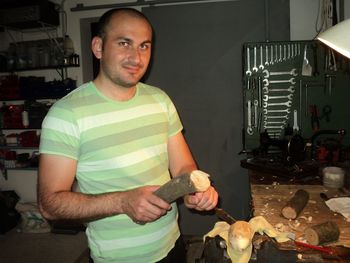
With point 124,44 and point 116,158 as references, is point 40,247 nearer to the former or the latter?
point 116,158

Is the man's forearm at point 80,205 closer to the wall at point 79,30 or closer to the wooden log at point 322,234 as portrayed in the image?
the wooden log at point 322,234

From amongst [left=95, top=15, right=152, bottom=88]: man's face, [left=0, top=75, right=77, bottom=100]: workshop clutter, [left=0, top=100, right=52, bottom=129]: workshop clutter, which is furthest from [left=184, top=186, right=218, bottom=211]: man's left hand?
[left=0, top=100, right=52, bottom=129]: workshop clutter

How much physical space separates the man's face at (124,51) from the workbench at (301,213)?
97 centimetres

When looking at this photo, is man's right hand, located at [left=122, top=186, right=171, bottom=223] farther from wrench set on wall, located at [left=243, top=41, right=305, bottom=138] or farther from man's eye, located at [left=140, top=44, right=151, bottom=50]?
wrench set on wall, located at [left=243, top=41, right=305, bottom=138]

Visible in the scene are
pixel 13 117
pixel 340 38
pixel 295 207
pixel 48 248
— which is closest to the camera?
pixel 340 38

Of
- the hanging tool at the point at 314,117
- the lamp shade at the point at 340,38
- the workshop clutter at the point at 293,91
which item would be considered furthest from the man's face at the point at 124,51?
the hanging tool at the point at 314,117

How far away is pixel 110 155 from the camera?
1.31 meters

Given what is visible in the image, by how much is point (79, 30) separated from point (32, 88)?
0.87 m

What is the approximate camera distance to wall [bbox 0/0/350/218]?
2918 millimetres

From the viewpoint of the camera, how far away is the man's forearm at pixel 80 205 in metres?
1.17

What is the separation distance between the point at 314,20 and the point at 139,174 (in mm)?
2487

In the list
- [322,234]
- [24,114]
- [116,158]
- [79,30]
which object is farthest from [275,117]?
[24,114]

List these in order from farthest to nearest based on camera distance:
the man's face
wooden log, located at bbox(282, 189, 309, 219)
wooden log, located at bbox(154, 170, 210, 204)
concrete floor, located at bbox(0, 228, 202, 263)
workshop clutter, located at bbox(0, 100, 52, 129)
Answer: workshop clutter, located at bbox(0, 100, 52, 129), concrete floor, located at bbox(0, 228, 202, 263), wooden log, located at bbox(282, 189, 309, 219), the man's face, wooden log, located at bbox(154, 170, 210, 204)

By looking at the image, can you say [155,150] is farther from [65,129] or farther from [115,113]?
[65,129]
